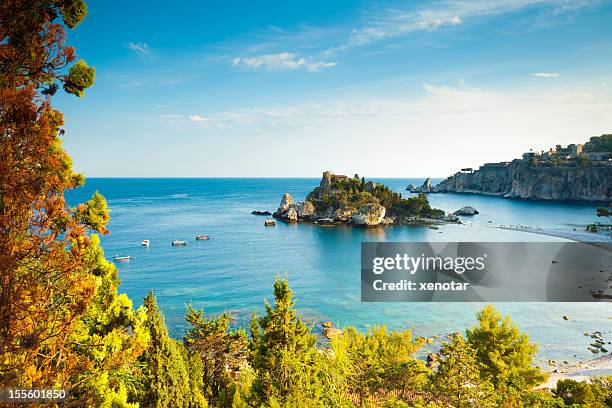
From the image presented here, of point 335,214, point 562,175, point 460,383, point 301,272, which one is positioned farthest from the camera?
point 562,175

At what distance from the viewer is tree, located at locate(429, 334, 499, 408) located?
14992 mm

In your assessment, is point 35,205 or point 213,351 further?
point 213,351

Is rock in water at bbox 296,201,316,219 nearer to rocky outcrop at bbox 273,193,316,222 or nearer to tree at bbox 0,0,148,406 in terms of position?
rocky outcrop at bbox 273,193,316,222

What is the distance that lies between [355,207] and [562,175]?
104 metres

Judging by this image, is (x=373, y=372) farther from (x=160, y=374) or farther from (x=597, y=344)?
(x=597, y=344)

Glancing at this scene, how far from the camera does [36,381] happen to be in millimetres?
6367

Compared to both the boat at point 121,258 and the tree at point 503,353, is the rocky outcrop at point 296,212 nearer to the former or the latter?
the boat at point 121,258

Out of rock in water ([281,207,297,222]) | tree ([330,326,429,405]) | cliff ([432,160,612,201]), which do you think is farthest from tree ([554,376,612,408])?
cliff ([432,160,612,201])

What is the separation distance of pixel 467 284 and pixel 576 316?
1301 centimetres

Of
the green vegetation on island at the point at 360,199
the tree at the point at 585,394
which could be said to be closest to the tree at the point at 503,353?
the tree at the point at 585,394

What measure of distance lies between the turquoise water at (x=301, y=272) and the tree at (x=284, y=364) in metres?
25.0

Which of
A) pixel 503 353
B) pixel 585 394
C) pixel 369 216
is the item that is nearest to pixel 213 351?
pixel 503 353

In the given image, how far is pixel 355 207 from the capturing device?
10138 cm

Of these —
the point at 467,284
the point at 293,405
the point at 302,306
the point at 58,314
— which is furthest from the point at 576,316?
the point at 58,314
